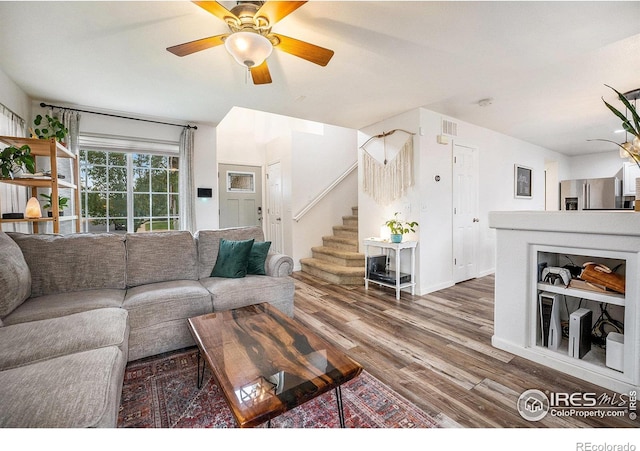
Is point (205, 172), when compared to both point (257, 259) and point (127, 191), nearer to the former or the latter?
point (127, 191)

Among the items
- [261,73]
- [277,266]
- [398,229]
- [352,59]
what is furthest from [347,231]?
[261,73]

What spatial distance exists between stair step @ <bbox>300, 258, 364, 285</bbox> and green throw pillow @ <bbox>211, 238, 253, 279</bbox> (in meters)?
1.72

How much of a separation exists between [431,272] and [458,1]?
2.89 meters

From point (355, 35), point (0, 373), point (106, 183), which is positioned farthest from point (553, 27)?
point (106, 183)

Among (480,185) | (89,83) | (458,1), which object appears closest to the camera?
(458,1)

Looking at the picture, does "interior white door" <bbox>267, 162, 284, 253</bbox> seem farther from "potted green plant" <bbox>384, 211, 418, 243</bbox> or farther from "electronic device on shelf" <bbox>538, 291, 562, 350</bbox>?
"electronic device on shelf" <bbox>538, 291, 562, 350</bbox>

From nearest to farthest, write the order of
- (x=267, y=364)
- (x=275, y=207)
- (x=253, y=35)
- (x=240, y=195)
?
(x=267, y=364)
(x=253, y=35)
(x=275, y=207)
(x=240, y=195)

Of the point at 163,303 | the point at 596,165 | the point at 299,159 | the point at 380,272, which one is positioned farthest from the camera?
the point at 596,165

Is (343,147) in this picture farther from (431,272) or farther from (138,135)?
(138,135)

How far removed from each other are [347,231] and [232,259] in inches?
108

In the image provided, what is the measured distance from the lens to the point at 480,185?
Answer: 14.6 feet

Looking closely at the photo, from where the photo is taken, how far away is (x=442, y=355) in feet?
6.83

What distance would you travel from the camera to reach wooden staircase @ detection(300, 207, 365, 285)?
13.4 feet

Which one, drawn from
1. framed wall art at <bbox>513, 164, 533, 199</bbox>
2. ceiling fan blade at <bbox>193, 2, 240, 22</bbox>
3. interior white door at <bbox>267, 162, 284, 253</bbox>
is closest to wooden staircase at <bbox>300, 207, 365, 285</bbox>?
interior white door at <bbox>267, 162, 284, 253</bbox>
